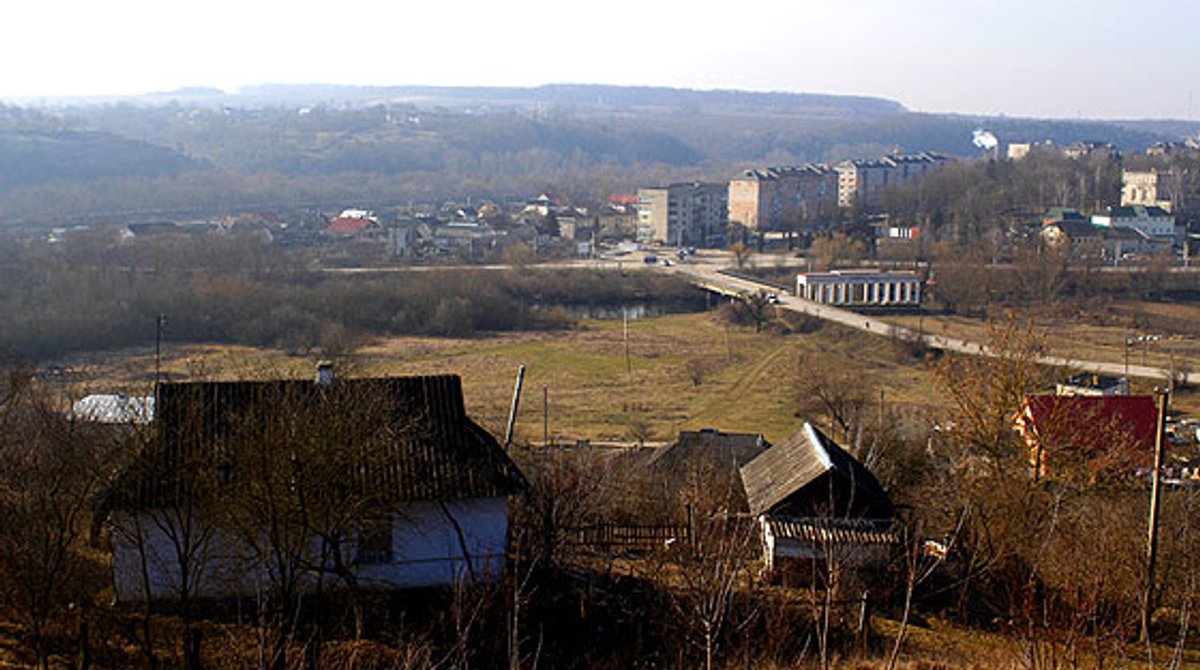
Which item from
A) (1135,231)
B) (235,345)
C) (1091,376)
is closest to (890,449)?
(1091,376)

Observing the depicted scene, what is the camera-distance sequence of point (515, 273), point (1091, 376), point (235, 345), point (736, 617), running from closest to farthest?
point (736, 617) < point (1091, 376) < point (235, 345) < point (515, 273)

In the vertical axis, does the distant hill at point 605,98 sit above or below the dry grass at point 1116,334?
above

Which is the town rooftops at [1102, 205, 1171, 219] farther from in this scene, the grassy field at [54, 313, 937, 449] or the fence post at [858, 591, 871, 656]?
the fence post at [858, 591, 871, 656]

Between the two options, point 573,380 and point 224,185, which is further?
point 224,185

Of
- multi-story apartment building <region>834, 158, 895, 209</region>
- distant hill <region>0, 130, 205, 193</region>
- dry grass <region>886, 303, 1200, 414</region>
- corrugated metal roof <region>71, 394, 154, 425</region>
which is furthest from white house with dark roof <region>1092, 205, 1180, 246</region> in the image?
distant hill <region>0, 130, 205, 193</region>

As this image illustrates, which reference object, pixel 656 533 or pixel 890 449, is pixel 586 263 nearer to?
pixel 890 449

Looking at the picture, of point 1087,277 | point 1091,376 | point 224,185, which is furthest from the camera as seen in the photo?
point 224,185

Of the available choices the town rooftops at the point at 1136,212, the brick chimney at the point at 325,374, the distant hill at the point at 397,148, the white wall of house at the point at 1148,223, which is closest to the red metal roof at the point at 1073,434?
the brick chimney at the point at 325,374

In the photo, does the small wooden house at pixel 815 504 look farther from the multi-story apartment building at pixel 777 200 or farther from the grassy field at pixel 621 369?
the multi-story apartment building at pixel 777 200
